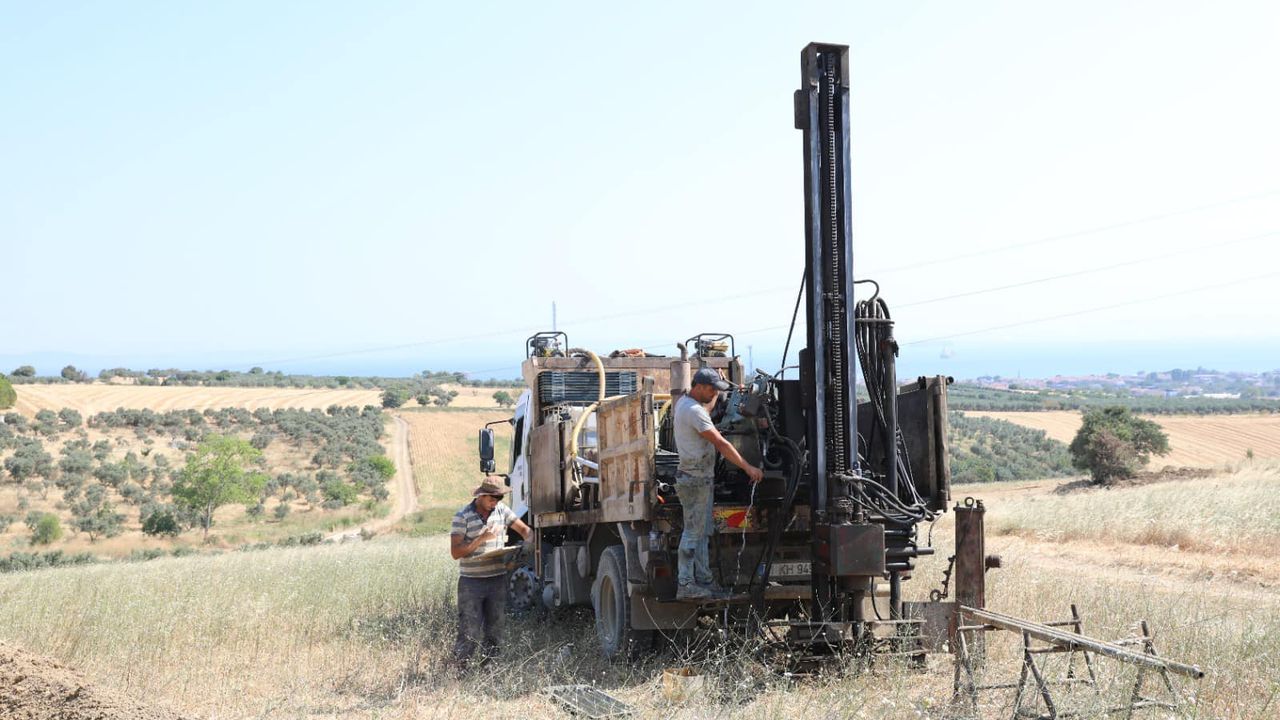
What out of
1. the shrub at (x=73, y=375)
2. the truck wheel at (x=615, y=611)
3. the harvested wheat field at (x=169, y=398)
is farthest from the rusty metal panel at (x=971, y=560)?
the shrub at (x=73, y=375)

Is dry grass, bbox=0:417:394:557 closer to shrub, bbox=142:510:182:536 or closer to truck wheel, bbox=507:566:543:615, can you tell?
shrub, bbox=142:510:182:536

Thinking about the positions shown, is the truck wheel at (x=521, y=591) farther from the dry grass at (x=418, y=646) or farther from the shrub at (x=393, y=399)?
the shrub at (x=393, y=399)

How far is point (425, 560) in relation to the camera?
1862 centimetres

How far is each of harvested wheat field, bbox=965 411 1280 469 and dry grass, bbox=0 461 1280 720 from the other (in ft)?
133

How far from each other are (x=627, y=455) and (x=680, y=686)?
223cm

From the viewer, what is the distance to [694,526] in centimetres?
905

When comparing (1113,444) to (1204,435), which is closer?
(1113,444)

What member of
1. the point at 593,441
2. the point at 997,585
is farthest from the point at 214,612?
the point at 997,585

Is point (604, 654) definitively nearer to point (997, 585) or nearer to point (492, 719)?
point (492, 719)

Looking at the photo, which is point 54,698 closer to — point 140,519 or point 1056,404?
point 140,519

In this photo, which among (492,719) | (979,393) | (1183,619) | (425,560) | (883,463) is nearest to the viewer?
(492,719)

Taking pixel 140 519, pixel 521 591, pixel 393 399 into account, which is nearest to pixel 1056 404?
pixel 393 399

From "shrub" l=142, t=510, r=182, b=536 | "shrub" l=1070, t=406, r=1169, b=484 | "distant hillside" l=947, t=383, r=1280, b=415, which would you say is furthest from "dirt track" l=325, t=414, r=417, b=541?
"distant hillside" l=947, t=383, r=1280, b=415

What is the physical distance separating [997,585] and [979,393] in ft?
394
